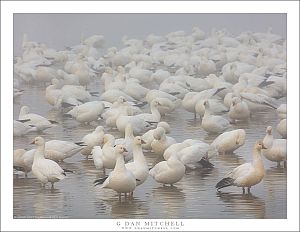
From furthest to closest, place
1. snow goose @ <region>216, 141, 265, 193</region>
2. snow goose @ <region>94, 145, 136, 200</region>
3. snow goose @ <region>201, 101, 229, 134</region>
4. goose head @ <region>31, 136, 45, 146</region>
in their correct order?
snow goose @ <region>201, 101, 229, 134</region> → goose head @ <region>31, 136, 45, 146</region> → snow goose @ <region>216, 141, 265, 193</region> → snow goose @ <region>94, 145, 136, 200</region>

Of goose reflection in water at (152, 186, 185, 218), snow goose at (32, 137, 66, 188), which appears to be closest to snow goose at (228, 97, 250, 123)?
goose reflection in water at (152, 186, 185, 218)

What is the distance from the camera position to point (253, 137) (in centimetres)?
564

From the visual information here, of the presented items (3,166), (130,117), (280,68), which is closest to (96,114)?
(130,117)

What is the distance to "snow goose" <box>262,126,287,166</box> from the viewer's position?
Result: 5.56 meters

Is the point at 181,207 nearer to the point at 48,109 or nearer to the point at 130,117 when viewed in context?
the point at 130,117

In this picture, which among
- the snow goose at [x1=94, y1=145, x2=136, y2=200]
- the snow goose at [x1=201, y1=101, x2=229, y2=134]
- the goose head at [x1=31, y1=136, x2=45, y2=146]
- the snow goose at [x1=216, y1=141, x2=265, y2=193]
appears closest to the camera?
the snow goose at [x1=94, y1=145, x2=136, y2=200]

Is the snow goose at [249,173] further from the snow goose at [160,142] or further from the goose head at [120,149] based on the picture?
the goose head at [120,149]

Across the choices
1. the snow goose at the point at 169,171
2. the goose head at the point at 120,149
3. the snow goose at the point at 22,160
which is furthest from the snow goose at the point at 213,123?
the snow goose at the point at 22,160

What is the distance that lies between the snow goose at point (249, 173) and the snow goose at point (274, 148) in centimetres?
9

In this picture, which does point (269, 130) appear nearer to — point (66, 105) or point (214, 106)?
point (214, 106)

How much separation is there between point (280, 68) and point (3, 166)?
1.80 metres

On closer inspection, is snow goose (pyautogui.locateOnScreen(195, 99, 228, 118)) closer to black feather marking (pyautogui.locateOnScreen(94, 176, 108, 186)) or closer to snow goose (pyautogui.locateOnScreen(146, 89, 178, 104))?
snow goose (pyautogui.locateOnScreen(146, 89, 178, 104))

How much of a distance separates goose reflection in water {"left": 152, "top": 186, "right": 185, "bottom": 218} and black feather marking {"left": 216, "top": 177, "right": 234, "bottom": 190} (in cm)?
22

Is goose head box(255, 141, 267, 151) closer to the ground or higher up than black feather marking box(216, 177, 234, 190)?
higher up
